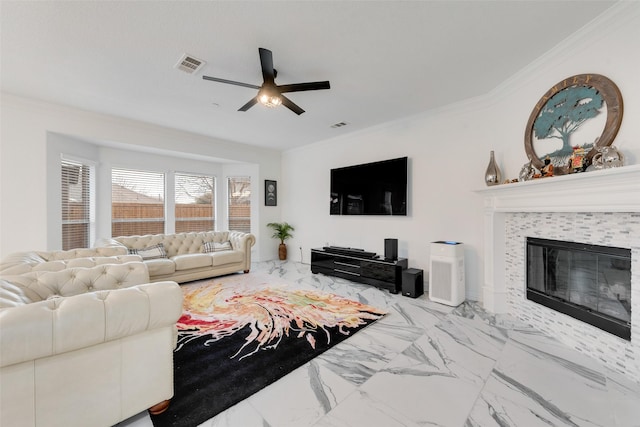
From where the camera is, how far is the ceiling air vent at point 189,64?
255cm

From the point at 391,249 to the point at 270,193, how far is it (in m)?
3.44

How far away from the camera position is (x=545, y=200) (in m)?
2.42

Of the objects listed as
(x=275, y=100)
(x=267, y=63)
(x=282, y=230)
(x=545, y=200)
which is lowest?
(x=282, y=230)

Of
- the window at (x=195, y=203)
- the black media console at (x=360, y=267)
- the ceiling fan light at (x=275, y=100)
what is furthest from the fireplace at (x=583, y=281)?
the window at (x=195, y=203)

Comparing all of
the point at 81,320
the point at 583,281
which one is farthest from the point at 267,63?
the point at 583,281

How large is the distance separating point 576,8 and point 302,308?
3.74 meters

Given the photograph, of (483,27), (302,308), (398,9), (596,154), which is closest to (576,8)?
(483,27)

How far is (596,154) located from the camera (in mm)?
1978

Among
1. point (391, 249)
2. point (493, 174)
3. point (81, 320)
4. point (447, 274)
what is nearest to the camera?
point (81, 320)

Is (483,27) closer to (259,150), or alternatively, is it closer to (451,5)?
(451,5)

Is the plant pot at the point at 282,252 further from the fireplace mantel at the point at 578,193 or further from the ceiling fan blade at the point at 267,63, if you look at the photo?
the fireplace mantel at the point at 578,193

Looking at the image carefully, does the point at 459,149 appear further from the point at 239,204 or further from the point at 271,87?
the point at 239,204

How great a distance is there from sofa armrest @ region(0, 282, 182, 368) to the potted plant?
457cm

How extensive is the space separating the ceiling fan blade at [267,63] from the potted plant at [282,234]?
4072 mm
